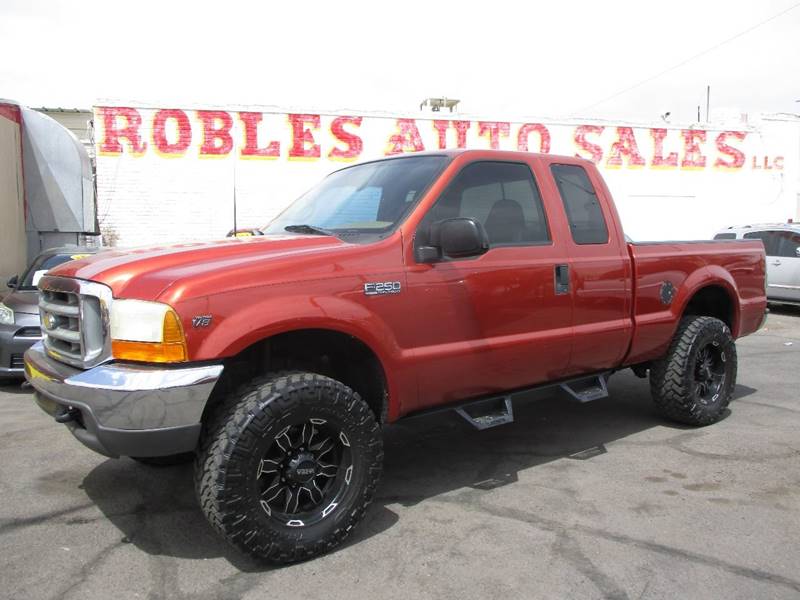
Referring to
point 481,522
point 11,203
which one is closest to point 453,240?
point 481,522

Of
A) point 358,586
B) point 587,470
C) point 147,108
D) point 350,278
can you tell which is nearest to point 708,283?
point 587,470

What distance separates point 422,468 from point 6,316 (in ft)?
15.8

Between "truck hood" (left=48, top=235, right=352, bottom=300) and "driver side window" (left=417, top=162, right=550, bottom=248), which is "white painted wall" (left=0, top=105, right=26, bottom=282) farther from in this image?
"driver side window" (left=417, top=162, right=550, bottom=248)

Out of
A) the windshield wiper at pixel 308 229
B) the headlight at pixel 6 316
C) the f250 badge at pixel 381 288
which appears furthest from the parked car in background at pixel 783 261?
the headlight at pixel 6 316

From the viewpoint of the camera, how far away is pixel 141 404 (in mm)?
2781

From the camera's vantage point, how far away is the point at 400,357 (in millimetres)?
3506

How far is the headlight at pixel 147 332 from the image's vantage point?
111 inches

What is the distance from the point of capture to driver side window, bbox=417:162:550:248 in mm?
3916

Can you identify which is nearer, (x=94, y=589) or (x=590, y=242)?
(x=94, y=589)

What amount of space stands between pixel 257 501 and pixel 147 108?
14.6 meters

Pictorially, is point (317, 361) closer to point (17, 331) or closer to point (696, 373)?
point (696, 373)

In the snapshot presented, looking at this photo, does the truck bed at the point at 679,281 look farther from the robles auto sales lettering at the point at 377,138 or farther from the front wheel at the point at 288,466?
the robles auto sales lettering at the point at 377,138

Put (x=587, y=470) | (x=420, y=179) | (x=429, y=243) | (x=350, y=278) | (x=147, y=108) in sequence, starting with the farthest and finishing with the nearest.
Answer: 1. (x=147, y=108)
2. (x=587, y=470)
3. (x=420, y=179)
4. (x=429, y=243)
5. (x=350, y=278)

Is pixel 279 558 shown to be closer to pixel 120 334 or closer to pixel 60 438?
pixel 120 334
